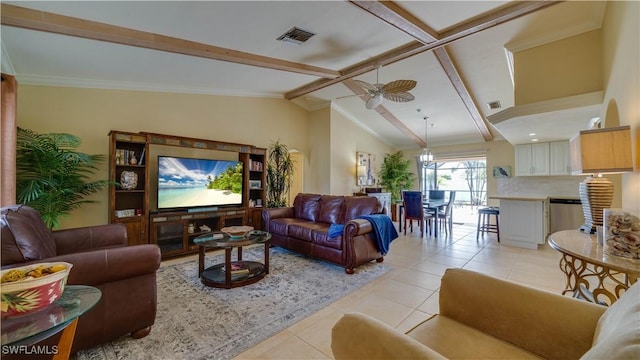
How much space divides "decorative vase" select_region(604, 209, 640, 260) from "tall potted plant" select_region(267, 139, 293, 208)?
482 centimetres

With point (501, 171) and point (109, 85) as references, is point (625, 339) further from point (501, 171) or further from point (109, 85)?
point (501, 171)

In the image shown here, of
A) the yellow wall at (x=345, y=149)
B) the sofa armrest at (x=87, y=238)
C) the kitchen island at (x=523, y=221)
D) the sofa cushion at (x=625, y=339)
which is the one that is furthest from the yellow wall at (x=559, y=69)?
the sofa armrest at (x=87, y=238)

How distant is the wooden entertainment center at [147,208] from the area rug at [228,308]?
0.59 metres

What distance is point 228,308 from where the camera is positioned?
2275mm

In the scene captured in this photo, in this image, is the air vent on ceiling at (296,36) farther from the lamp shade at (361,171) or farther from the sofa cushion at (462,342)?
the lamp shade at (361,171)

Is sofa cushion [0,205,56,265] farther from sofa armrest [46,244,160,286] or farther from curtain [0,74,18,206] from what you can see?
curtain [0,74,18,206]

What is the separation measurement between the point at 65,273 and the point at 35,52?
3053 mm

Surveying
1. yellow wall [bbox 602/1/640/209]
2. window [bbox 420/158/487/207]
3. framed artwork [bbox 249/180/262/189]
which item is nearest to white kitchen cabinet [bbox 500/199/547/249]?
yellow wall [bbox 602/1/640/209]

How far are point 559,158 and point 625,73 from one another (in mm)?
4149

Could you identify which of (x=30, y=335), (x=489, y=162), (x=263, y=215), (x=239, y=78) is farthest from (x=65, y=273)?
(x=489, y=162)

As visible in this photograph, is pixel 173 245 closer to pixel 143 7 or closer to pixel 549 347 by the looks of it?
pixel 143 7

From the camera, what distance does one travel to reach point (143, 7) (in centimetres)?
227

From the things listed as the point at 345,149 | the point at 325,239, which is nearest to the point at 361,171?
the point at 345,149

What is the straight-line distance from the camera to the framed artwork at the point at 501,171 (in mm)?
6402
